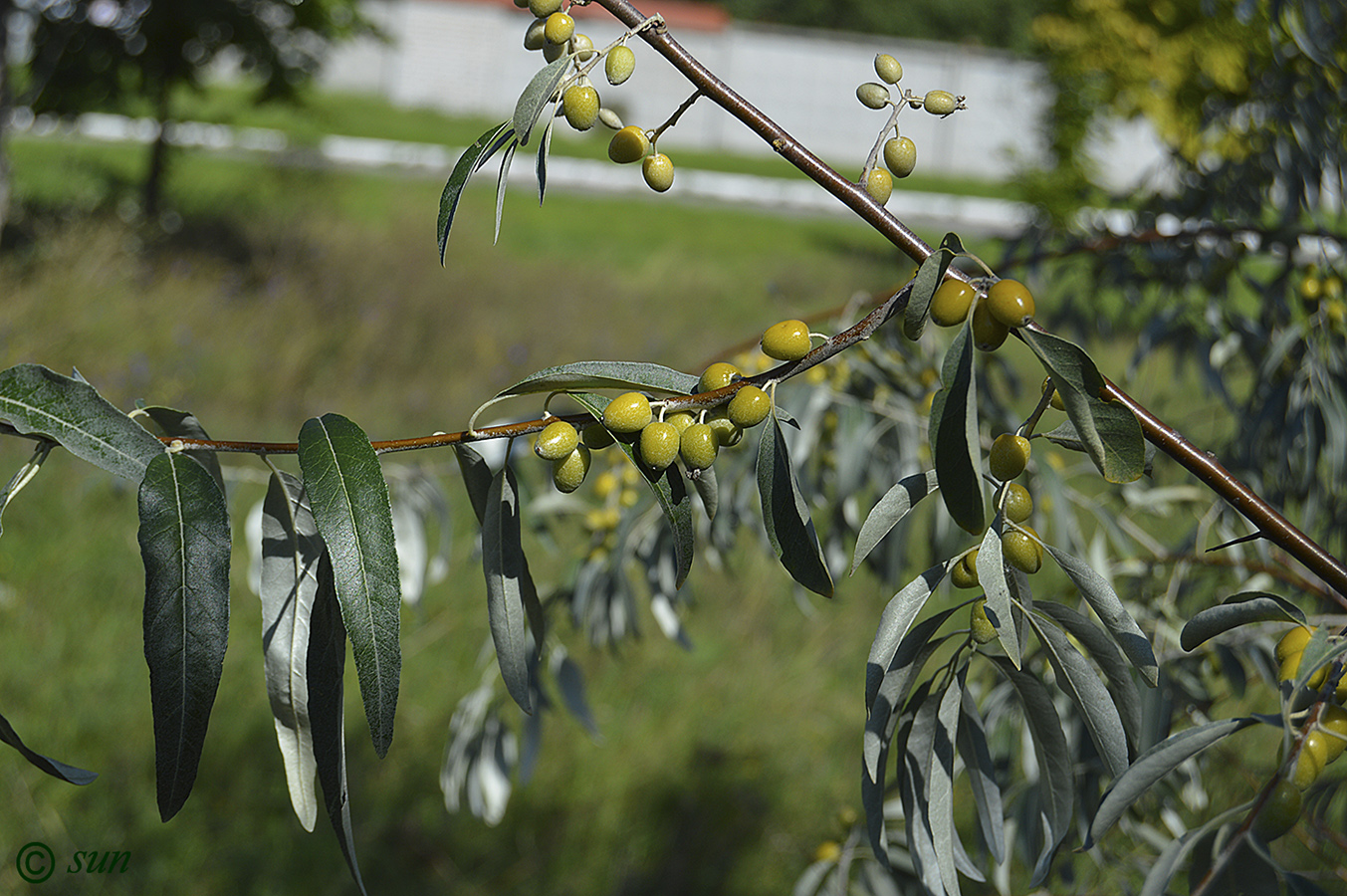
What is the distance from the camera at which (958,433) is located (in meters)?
0.41

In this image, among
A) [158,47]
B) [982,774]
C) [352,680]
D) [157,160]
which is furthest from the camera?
[157,160]

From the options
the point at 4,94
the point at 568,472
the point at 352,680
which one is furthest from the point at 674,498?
the point at 4,94

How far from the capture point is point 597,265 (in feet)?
24.8

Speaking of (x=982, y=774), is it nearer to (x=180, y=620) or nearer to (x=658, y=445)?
(x=658, y=445)

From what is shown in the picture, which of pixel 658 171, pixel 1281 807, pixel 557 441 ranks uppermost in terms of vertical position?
pixel 658 171

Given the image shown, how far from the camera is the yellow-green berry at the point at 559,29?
0.48 m

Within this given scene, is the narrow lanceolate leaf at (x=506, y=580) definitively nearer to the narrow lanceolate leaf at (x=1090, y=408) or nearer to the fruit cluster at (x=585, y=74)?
the fruit cluster at (x=585, y=74)

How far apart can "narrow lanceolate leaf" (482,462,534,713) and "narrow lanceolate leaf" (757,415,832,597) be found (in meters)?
0.15

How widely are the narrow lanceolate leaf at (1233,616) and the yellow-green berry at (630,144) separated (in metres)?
0.35

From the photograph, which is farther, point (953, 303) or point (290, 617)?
point (290, 617)

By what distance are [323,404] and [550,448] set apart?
4.01 m

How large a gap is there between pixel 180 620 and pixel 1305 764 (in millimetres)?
517

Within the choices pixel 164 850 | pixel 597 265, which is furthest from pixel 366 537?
pixel 597 265

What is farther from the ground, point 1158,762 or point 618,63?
point 618,63
